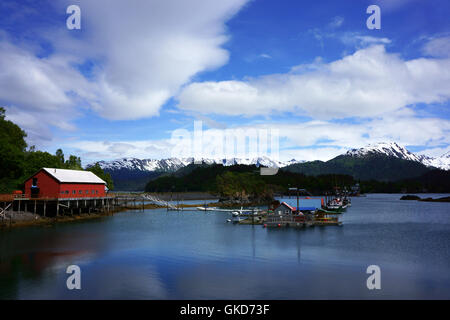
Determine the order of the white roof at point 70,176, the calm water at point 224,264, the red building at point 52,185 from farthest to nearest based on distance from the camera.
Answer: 1. the white roof at point 70,176
2. the red building at point 52,185
3. the calm water at point 224,264

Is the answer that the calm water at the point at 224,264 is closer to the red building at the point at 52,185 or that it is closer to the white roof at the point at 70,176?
the red building at the point at 52,185

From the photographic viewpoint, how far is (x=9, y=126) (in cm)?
9119

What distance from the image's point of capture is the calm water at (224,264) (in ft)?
86.8

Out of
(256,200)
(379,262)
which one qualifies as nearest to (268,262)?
(379,262)

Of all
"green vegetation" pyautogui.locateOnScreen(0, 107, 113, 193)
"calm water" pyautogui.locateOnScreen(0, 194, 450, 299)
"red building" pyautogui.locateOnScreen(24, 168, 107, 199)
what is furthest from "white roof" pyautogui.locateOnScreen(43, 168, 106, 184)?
"calm water" pyautogui.locateOnScreen(0, 194, 450, 299)

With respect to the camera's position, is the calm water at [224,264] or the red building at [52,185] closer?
the calm water at [224,264]

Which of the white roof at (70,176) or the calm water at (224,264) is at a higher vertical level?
the white roof at (70,176)

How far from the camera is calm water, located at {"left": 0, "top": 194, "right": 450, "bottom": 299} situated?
86.8ft

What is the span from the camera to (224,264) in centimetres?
3581

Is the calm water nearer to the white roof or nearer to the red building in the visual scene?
the red building

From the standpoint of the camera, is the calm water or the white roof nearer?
the calm water

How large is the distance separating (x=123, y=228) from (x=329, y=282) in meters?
47.5

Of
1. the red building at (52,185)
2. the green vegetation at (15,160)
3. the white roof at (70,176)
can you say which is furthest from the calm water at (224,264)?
the green vegetation at (15,160)

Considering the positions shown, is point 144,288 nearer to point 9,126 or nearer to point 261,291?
point 261,291
